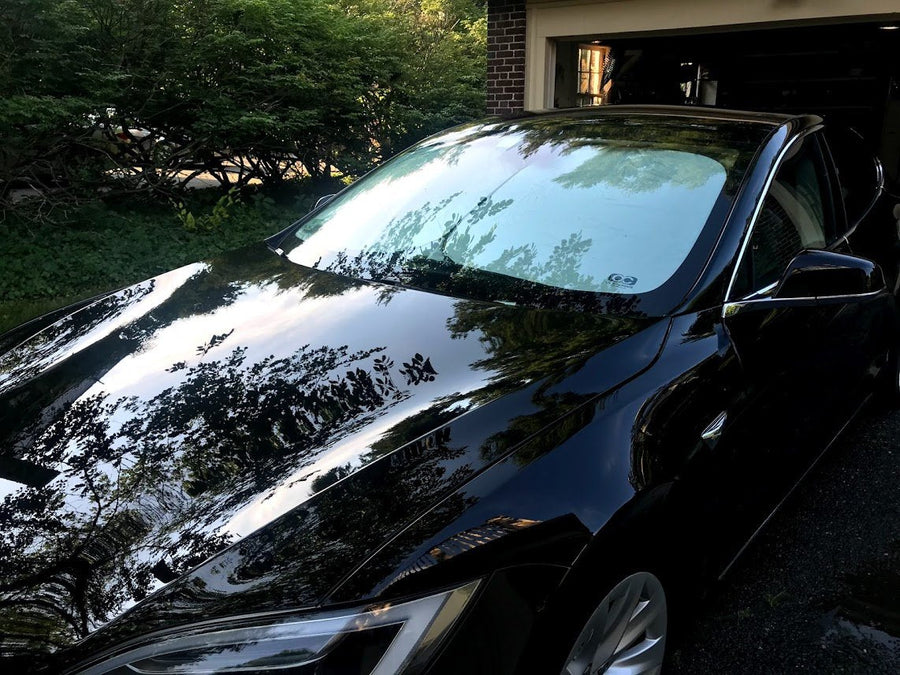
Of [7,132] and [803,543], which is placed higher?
[7,132]

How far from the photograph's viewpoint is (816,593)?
2.44 meters

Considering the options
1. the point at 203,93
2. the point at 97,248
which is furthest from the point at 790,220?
the point at 203,93

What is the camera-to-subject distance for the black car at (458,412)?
126 centimetres

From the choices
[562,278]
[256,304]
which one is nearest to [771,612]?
[562,278]

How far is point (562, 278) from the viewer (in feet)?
7.29

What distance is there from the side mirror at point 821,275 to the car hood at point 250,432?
0.48m

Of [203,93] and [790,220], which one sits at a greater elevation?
[203,93]

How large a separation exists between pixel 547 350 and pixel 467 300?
0.41m

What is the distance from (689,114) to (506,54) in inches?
240

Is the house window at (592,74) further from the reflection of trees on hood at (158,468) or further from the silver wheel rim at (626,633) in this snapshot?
the silver wheel rim at (626,633)

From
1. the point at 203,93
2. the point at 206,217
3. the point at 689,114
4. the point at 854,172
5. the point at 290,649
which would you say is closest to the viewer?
the point at 290,649

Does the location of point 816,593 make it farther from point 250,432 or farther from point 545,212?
point 250,432

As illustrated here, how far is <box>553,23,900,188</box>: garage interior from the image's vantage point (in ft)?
33.4

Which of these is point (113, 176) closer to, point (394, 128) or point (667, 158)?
point (394, 128)
